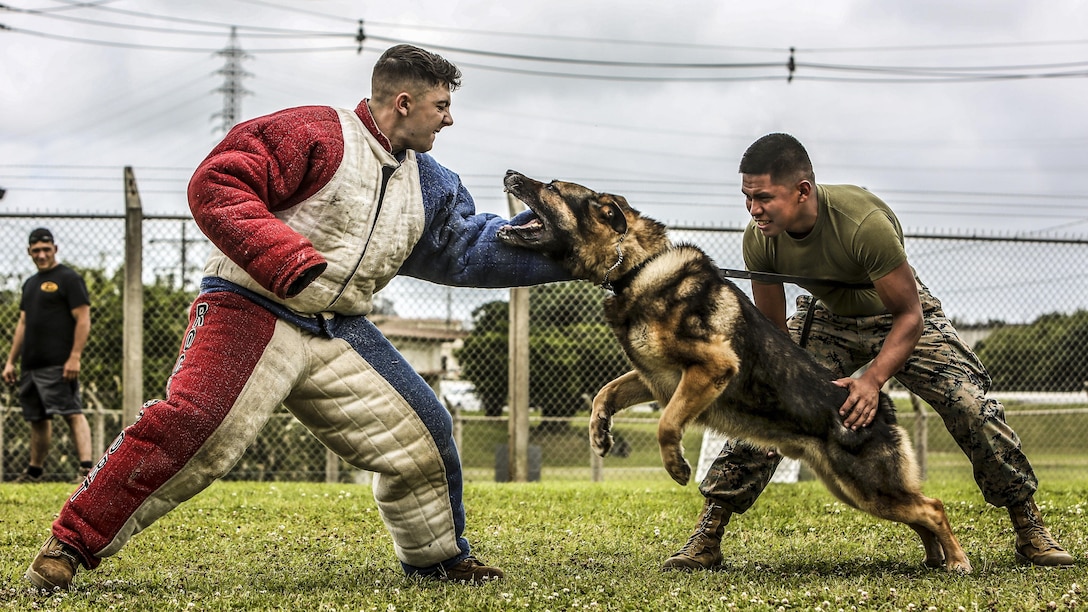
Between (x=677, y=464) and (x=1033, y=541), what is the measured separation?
1884 millimetres

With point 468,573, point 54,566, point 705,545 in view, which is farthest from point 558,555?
point 54,566

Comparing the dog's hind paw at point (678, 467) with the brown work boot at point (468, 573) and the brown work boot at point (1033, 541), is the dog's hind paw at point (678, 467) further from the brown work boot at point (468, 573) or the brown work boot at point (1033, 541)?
the brown work boot at point (1033, 541)

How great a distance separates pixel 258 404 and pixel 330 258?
2.02 feet

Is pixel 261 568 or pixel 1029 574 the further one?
pixel 261 568

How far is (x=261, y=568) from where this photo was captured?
4746mm

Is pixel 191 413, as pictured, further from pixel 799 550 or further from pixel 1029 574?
pixel 1029 574

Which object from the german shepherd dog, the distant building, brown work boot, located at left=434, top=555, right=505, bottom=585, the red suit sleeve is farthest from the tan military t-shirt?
the distant building

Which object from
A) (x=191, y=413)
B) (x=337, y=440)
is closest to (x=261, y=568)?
(x=337, y=440)

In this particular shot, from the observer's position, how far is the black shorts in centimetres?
831

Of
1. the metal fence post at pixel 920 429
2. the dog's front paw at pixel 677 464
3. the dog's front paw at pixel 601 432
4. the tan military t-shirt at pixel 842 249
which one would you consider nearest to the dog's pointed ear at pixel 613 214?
the tan military t-shirt at pixel 842 249

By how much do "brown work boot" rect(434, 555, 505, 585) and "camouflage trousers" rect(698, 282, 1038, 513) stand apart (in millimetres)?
1225

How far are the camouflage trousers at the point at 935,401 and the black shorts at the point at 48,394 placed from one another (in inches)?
230

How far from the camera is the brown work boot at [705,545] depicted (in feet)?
15.5

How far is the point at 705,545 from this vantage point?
15.8 feet
